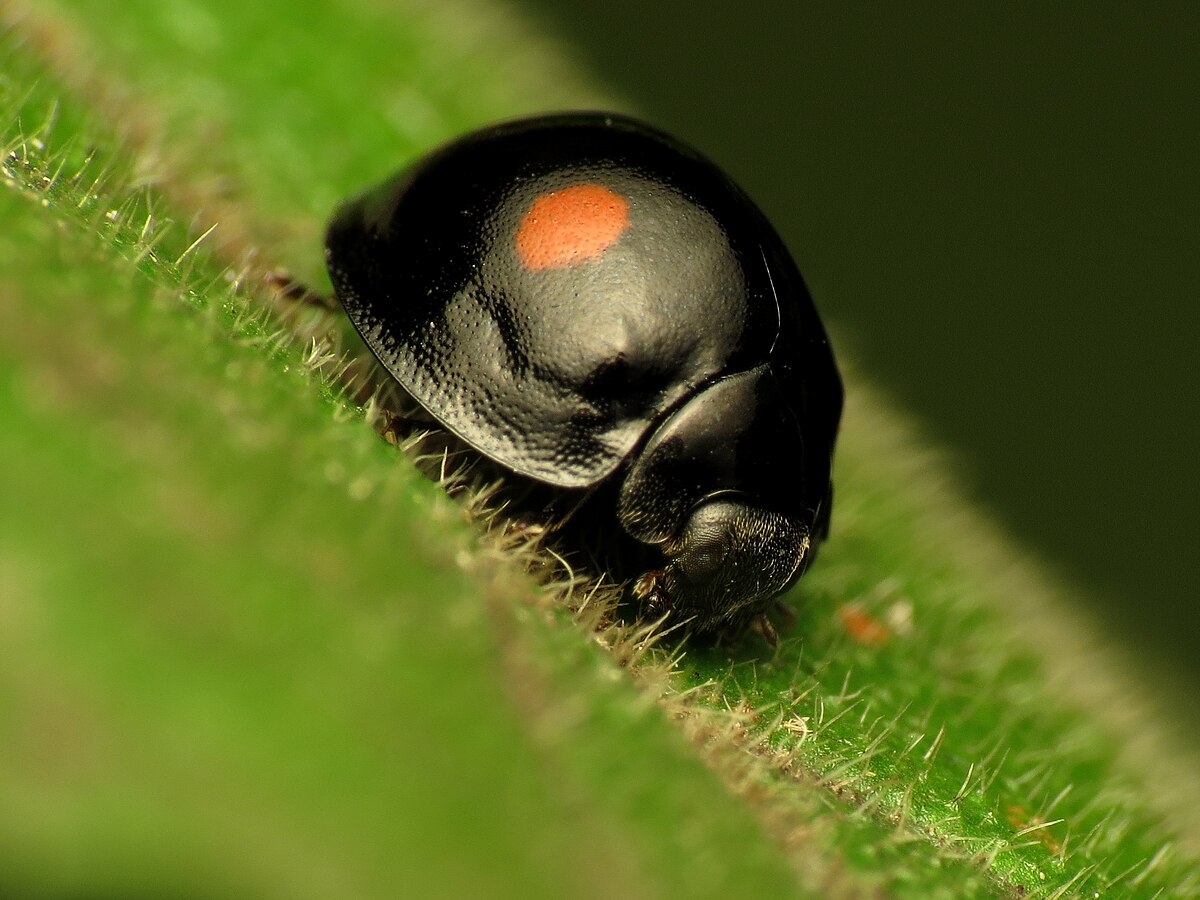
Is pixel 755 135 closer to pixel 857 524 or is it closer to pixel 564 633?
pixel 857 524

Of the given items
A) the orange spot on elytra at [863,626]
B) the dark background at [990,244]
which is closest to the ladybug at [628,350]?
the orange spot on elytra at [863,626]

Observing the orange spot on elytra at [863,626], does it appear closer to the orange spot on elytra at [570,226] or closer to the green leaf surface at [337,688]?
the green leaf surface at [337,688]

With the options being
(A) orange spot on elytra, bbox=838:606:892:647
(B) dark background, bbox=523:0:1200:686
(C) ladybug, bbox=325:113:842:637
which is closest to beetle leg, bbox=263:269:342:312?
(C) ladybug, bbox=325:113:842:637

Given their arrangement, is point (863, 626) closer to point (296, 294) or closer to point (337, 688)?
point (296, 294)

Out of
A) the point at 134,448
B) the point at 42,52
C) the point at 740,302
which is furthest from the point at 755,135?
the point at 134,448

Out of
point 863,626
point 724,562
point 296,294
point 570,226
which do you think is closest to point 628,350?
point 570,226
